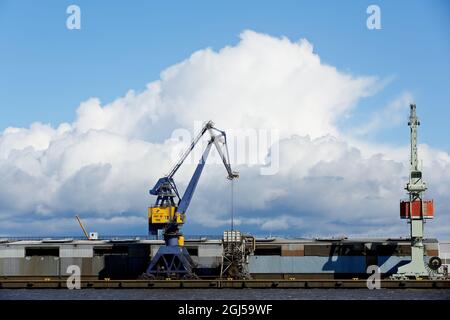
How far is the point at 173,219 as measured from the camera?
106438 mm

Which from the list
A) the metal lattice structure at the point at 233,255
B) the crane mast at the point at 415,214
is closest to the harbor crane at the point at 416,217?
the crane mast at the point at 415,214

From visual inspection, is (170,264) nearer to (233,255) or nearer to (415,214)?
(233,255)

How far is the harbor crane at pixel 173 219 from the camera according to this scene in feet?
347

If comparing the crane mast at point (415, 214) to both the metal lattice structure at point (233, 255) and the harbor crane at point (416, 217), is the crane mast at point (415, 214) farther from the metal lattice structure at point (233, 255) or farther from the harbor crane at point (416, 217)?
the metal lattice structure at point (233, 255)

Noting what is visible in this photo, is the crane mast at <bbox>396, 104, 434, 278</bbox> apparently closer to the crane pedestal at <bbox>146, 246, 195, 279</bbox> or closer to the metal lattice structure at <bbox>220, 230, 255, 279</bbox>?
the metal lattice structure at <bbox>220, 230, 255, 279</bbox>

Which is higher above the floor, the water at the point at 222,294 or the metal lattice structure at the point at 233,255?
→ the metal lattice structure at the point at 233,255

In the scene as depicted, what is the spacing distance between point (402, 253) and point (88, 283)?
1673 inches

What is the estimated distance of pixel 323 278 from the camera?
10794cm

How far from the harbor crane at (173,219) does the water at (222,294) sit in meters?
7.38

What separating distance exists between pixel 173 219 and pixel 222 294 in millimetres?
18307

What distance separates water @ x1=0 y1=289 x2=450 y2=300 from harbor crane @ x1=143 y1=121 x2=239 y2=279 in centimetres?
738

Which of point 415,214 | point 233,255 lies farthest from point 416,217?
point 233,255
